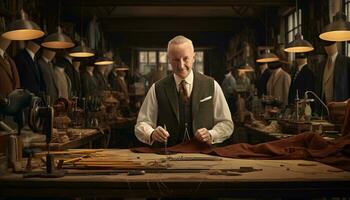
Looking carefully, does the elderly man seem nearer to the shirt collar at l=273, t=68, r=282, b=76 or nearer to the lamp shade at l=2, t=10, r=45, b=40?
the lamp shade at l=2, t=10, r=45, b=40

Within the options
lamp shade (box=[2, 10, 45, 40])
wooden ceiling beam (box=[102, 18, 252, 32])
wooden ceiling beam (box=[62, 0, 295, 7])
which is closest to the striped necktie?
lamp shade (box=[2, 10, 45, 40])

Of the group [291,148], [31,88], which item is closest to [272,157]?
[291,148]

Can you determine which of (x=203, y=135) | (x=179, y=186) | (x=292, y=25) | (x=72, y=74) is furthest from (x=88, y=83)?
(x=179, y=186)

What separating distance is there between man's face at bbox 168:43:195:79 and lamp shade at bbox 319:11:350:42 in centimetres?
287

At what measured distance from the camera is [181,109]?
13.1 feet

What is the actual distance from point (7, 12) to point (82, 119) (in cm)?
222

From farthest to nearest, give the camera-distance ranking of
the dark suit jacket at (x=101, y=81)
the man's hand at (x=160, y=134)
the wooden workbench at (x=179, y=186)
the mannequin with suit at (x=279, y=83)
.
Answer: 1. the dark suit jacket at (x=101, y=81)
2. the mannequin with suit at (x=279, y=83)
3. the man's hand at (x=160, y=134)
4. the wooden workbench at (x=179, y=186)

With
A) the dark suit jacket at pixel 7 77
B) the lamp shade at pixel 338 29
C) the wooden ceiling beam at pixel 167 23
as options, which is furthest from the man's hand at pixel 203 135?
the wooden ceiling beam at pixel 167 23

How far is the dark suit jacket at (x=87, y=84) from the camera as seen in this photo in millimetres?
12453

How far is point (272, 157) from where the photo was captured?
3125 mm

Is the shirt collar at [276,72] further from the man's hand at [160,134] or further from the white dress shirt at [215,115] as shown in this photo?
the man's hand at [160,134]

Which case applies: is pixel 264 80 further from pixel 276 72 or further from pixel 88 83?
pixel 88 83

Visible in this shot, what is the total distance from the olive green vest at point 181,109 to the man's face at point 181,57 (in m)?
0.16

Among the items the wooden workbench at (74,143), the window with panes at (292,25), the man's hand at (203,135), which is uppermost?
the window with panes at (292,25)
